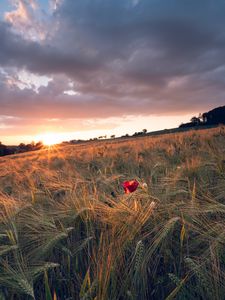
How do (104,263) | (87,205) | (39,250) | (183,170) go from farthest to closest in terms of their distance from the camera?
(183,170) → (87,205) → (39,250) → (104,263)

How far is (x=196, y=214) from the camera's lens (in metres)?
1.54

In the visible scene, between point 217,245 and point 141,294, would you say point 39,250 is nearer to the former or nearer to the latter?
point 141,294

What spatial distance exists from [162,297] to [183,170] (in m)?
1.81

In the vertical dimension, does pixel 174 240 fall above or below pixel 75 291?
above

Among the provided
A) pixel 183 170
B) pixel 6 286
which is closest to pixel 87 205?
pixel 6 286

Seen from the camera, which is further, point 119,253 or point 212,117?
point 212,117

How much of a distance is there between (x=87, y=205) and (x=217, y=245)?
96cm

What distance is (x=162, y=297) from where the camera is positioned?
129 cm

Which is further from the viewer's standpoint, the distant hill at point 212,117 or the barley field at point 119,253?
the distant hill at point 212,117

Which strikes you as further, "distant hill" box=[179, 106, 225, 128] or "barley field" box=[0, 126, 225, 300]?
"distant hill" box=[179, 106, 225, 128]

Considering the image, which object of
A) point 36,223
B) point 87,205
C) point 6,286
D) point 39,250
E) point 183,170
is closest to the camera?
point 6,286

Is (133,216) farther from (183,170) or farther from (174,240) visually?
(183,170)

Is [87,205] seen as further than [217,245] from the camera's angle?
Yes

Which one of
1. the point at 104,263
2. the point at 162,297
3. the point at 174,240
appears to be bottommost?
the point at 162,297
